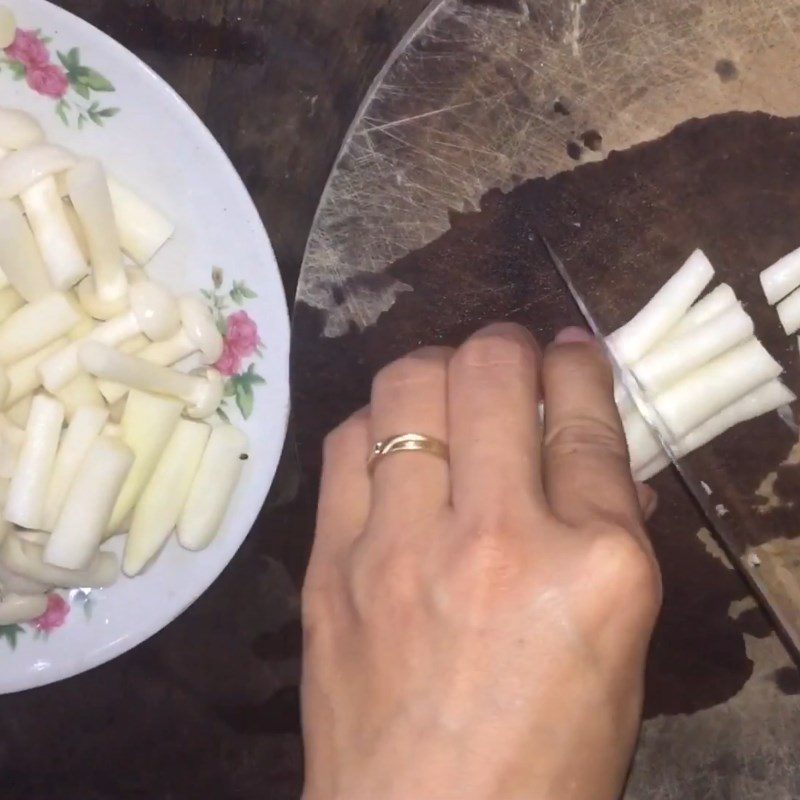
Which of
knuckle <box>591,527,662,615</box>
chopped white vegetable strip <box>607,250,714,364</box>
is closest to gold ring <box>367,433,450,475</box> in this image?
knuckle <box>591,527,662,615</box>

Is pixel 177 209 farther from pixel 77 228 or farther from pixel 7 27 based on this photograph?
pixel 7 27

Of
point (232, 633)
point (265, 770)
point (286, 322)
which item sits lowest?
point (265, 770)

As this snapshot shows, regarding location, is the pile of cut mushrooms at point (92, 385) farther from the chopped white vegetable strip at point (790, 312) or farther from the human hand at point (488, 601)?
the chopped white vegetable strip at point (790, 312)

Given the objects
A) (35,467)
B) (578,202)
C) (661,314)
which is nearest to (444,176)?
(578,202)

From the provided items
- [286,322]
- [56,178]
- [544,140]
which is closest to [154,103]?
[56,178]

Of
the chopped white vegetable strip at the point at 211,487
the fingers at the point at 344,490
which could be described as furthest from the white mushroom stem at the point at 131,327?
the fingers at the point at 344,490

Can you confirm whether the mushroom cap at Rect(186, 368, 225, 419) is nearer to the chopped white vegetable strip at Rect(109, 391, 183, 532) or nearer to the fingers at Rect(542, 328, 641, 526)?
the chopped white vegetable strip at Rect(109, 391, 183, 532)

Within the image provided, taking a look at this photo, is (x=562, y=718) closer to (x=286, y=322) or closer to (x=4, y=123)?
(x=286, y=322)
